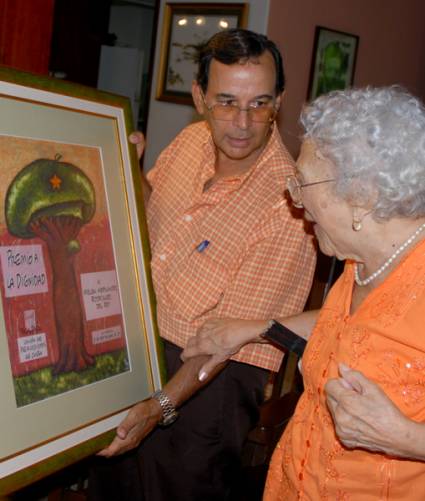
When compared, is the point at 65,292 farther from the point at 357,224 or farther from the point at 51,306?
the point at 357,224

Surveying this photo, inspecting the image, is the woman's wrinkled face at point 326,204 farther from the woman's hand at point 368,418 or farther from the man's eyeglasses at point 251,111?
the man's eyeglasses at point 251,111

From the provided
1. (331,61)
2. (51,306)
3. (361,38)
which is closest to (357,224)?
(51,306)

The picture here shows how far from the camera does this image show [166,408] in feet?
5.58

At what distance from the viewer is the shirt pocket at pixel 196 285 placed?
1.72 m

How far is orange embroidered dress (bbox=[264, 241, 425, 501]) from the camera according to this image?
1228 millimetres

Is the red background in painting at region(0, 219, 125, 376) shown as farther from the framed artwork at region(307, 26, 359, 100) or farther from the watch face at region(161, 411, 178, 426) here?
the framed artwork at region(307, 26, 359, 100)

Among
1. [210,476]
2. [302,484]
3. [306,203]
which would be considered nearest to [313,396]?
[302,484]

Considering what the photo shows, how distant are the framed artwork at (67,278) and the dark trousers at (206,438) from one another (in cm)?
20

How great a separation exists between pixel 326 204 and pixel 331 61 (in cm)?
330

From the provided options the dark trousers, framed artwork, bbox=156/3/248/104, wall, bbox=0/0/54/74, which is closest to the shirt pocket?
the dark trousers

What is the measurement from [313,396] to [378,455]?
0.60 ft

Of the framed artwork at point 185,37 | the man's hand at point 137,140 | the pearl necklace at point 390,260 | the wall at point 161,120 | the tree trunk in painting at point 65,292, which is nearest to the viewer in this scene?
the pearl necklace at point 390,260

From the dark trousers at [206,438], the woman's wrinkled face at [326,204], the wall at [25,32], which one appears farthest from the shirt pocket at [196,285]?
the wall at [25,32]

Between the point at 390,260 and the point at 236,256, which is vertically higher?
the point at 390,260
